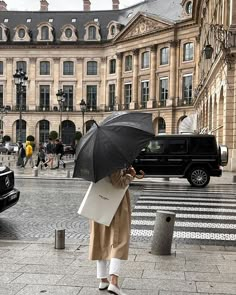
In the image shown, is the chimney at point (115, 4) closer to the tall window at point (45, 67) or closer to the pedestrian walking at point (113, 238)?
the tall window at point (45, 67)

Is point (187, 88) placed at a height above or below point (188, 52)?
below

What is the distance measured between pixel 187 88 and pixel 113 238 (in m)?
66.5

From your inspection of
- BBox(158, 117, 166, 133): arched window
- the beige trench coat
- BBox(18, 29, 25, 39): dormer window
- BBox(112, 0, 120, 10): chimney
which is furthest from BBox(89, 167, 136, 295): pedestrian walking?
BBox(112, 0, 120, 10): chimney

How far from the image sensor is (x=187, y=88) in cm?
7094

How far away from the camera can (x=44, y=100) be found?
281 ft

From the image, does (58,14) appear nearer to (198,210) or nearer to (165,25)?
(165,25)

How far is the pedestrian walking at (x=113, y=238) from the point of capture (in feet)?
18.9

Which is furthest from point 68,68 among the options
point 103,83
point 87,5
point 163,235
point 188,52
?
point 163,235

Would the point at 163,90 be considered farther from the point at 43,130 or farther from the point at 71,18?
the point at 71,18

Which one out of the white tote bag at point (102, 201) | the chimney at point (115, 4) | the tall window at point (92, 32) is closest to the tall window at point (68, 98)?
the tall window at point (92, 32)

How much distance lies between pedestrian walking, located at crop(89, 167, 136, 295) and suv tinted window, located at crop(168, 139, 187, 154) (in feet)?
48.9

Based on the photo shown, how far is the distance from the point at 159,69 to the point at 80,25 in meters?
20.1

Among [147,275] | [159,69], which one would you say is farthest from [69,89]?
[147,275]

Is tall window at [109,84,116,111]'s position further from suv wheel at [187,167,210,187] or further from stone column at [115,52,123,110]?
suv wheel at [187,167,210,187]
